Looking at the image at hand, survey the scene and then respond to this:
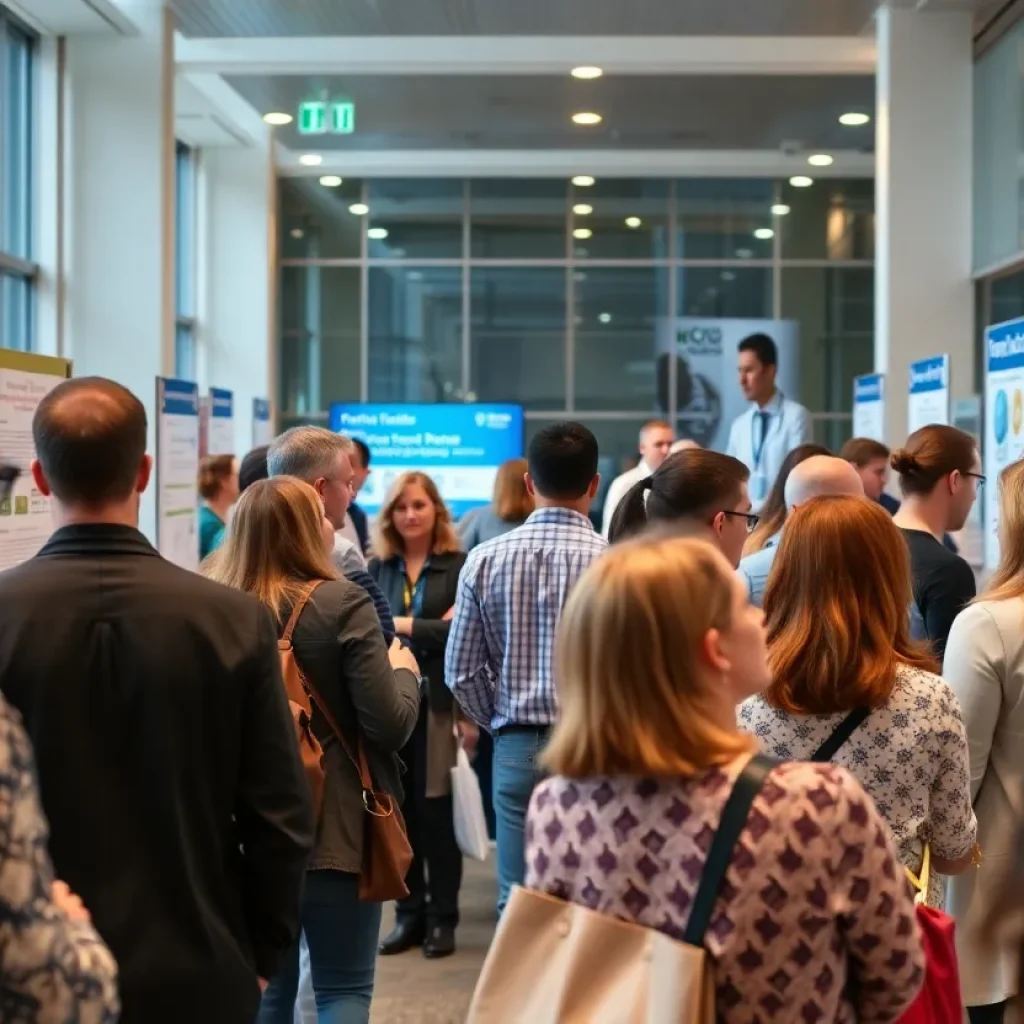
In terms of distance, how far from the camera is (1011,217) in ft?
28.5

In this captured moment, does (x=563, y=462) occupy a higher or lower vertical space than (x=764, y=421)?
lower

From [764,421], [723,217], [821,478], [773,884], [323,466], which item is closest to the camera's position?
[773,884]

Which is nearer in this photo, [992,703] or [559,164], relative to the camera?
[992,703]

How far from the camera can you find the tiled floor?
14.4 ft

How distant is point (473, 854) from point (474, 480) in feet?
21.6

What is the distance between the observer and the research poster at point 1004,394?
5.64 meters

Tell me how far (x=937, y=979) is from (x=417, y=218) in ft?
42.4

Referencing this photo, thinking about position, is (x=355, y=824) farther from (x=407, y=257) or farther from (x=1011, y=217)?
(x=407, y=257)

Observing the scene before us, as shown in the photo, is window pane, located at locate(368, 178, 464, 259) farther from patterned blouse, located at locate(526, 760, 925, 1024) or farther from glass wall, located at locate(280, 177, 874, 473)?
patterned blouse, located at locate(526, 760, 925, 1024)

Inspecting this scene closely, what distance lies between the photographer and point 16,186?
907 centimetres

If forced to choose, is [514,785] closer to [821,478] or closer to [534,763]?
[534,763]

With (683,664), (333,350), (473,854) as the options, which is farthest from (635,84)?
(683,664)

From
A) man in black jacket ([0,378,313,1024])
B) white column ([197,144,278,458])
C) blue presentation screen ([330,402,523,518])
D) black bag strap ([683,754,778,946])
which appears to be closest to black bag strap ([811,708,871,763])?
black bag strap ([683,754,778,946])

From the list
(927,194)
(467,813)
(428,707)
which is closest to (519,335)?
(927,194)
